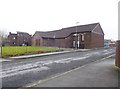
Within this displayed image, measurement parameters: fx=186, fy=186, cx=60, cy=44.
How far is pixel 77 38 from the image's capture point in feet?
220

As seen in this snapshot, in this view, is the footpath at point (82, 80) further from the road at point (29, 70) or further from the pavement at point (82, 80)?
the road at point (29, 70)

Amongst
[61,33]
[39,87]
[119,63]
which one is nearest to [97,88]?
[39,87]

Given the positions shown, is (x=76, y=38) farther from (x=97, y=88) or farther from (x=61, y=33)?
(x=97, y=88)

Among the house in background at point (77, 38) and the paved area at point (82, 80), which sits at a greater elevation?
the house in background at point (77, 38)

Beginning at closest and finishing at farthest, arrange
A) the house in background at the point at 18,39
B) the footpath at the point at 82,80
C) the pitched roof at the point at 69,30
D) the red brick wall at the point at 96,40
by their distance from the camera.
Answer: the footpath at the point at 82,80 < the red brick wall at the point at 96,40 < the pitched roof at the point at 69,30 < the house in background at the point at 18,39

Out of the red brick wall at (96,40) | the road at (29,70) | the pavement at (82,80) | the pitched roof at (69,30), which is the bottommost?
the road at (29,70)

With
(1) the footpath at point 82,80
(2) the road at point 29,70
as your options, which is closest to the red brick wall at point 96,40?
(2) the road at point 29,70

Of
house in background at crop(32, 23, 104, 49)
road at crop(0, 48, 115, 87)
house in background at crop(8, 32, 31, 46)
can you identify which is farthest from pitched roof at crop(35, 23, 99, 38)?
road at crop(0, 48, 115, 87)

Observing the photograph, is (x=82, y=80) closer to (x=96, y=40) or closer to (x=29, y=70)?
(x=29, y=70)

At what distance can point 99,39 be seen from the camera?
224 ft

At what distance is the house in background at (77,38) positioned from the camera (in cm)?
6325

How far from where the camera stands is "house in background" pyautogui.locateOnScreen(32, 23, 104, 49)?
2490 inches

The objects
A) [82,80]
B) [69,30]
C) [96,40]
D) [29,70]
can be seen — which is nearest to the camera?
[82,80]

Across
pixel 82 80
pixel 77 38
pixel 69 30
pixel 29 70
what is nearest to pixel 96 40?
pixel 77 38
